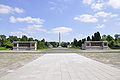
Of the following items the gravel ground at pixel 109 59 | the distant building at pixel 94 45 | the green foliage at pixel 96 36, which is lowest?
the gravel ground at pixel 109 59

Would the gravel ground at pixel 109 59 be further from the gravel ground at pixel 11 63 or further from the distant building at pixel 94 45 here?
the distant building at pixel 94 45

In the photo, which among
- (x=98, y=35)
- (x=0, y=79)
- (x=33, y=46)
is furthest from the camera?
(x=98, y=35)

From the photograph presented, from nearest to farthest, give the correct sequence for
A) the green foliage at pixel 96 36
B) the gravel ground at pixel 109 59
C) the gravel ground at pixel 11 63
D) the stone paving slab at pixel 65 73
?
the stone paving slab at pixel 65 73, the gravel ground at pixel 11 63, the gravel ground at pixel 109 59, the green foliage at pixel 96 36

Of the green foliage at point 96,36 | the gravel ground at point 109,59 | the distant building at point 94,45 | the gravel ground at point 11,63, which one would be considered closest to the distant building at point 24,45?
the distant building at point 94,45

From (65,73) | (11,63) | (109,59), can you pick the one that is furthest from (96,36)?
(65,73)

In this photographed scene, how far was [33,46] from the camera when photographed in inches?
2461

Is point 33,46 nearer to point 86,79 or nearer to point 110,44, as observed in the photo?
point 110,44

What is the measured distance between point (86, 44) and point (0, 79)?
59283mm

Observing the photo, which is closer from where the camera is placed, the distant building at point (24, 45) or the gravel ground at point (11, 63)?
the gravel ground at point (11, 63)

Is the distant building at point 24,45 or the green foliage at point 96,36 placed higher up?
the green foliage at point 96,36

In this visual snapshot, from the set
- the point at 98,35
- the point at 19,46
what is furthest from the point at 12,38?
the point at 98,35

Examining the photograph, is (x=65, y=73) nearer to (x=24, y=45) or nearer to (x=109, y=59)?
(x=109, y=59)

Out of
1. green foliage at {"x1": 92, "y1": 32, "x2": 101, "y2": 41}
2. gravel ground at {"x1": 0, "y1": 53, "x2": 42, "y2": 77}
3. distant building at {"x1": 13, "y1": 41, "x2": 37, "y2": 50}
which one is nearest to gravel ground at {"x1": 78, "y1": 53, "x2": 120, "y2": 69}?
gravel ground at {"x1": 0, "y1": 53, "x2": 42, "y2": 77}


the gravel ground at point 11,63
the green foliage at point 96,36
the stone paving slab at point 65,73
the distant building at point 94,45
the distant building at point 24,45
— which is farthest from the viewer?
the green foliage at point 96,36
